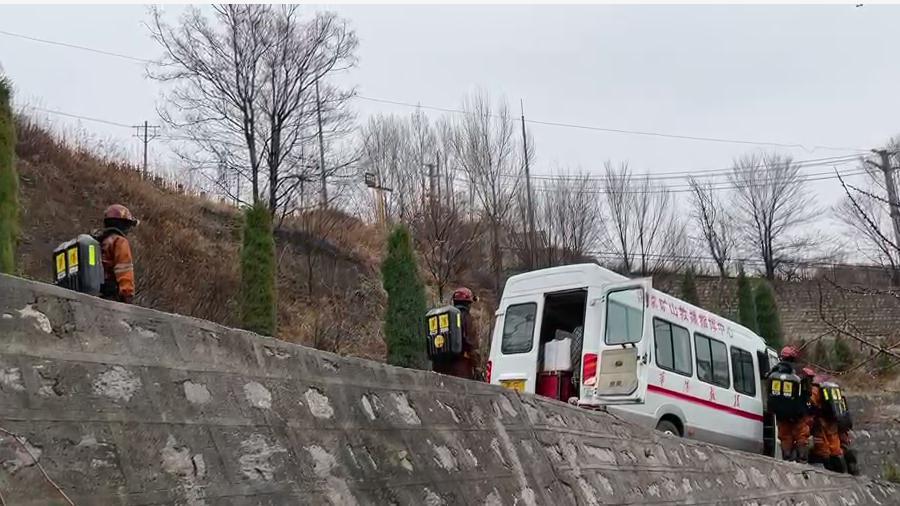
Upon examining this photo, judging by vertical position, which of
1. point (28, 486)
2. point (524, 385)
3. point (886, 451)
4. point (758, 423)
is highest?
point (28, 486)

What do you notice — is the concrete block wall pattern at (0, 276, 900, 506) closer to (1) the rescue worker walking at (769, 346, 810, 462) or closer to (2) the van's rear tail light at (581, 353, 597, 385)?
(2) the van's rear tail light at (581, 353, 597, 385)

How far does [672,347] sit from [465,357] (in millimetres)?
3540

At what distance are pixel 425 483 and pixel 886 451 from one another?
1739cm

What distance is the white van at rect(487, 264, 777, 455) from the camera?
9.36 m

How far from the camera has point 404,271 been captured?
1592 cm

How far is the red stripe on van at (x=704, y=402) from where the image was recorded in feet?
31.2

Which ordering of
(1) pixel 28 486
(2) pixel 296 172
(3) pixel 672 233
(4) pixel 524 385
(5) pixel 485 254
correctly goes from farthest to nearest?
1. (3) pixel 672 233
2. (5) pixel 485 254
3. (2) pixel 296 172
4. (4) pixel 524 385
5. (1) pixel 28 486

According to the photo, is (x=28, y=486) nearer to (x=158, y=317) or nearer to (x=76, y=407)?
(x=76, y=407)

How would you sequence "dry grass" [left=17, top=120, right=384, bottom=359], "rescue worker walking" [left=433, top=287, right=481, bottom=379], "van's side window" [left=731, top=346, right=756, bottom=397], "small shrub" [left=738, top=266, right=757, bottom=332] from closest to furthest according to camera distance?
"rescue worker walking" [left=433, top=287, right=481, bottom=379]
"van's side window" [left=731, top=346, right=756, bottom=397]
"dry grass" [left=17, top=120, right=384, bottom=359]
"small shrub" [left=738, top=266, right=757, bottom=332]

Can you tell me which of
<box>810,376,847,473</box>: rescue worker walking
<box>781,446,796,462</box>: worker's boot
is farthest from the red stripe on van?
<box>810,376,847,473</box>: rescue worker walking

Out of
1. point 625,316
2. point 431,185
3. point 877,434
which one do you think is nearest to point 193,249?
point 431,185

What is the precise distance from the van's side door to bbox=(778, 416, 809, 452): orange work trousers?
3.81m

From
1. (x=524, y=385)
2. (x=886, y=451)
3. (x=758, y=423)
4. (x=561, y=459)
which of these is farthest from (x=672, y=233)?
(x=561, y=459)

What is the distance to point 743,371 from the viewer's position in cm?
1177
